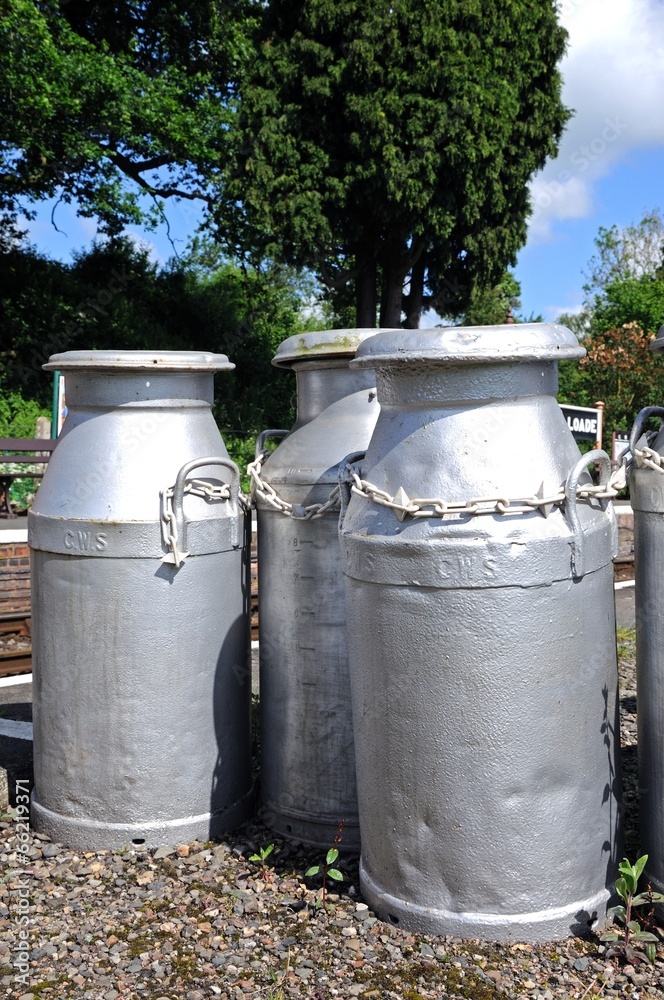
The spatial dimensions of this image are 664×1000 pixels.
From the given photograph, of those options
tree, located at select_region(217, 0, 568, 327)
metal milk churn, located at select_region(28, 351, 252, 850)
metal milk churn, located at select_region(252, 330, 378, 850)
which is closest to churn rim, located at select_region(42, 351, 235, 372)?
metal milk churn, located at select_region(28, 351, 252, 850)

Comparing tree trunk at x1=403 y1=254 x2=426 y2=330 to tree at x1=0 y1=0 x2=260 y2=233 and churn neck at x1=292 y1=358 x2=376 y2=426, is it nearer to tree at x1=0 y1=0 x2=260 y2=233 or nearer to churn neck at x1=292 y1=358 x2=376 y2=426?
tree at x1=0 y1=0 x2=260 y2=233

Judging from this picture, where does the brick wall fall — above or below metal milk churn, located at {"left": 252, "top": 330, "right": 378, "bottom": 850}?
below

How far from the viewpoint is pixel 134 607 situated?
3.43 m

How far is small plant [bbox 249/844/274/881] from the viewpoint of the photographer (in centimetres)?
329

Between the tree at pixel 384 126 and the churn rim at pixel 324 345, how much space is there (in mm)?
11942

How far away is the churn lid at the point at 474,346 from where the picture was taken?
8.89 feet

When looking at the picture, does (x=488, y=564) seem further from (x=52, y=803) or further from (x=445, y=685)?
(x=52, y=803)

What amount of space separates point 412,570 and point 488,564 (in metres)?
0.22

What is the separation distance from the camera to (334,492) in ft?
11.0

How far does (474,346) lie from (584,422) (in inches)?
404

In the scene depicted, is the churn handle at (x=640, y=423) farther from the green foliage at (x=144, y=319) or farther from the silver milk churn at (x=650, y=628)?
the green foliage at (x=144, y=319)

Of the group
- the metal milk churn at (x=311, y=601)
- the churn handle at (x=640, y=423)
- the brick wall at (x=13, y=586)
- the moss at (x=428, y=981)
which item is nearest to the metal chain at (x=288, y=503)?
the metal milk churn at (x=311, y=601)

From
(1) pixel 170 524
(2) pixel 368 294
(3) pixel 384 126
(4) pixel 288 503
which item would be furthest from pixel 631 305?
(1) pixel 170 524

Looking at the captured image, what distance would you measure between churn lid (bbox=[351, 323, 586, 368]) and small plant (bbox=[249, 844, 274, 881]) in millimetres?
1781
